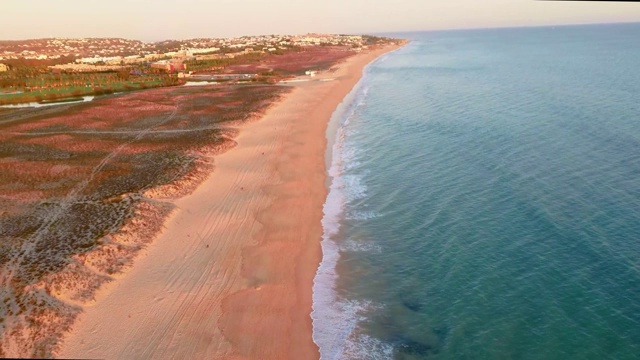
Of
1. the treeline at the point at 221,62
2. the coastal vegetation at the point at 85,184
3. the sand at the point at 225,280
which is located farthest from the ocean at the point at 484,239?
the treeline at the point at 221,62

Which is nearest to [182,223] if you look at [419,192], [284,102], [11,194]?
[11,194]

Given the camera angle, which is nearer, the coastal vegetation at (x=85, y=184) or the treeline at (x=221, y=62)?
the coastal vegetation at (x=85, y=184)

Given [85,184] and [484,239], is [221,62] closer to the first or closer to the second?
[85,184]

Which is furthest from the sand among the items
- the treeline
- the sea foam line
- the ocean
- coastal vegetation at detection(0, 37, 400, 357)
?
the treeline

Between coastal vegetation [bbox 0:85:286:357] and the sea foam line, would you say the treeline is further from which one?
the sea foam line

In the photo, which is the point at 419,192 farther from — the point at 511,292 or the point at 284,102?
the point at 284,102

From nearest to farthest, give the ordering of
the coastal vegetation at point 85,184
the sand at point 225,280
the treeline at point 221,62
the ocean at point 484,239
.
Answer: the sand at point 225,280 < the ocean at point 484,239 < the coastal vegetation at point 85,184 < the treeline at point 221,62

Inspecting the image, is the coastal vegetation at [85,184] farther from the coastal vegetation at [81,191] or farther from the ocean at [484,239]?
the ocean at [484,239]

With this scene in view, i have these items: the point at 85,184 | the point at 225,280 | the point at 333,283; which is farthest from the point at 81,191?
the point at 333,283
